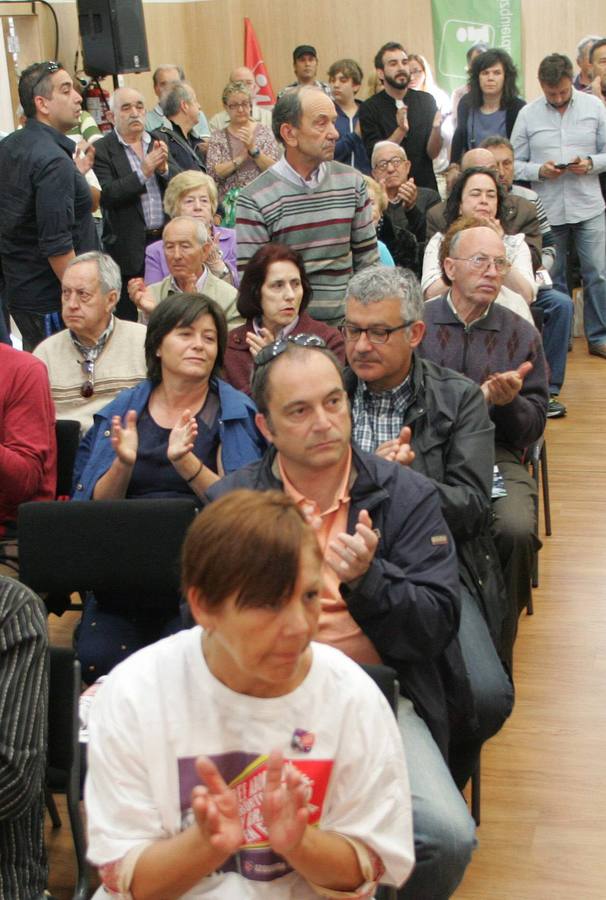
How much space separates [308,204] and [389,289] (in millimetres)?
1597

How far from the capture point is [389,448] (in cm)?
267

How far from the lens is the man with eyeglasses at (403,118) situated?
7.48 meters

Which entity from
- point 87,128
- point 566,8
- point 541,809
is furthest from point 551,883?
point 566,8

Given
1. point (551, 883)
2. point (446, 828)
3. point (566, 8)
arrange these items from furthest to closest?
point (566, 8)
point (551, 883)
point (446, 828)

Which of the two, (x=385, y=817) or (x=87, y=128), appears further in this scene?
(x=87, y=128)

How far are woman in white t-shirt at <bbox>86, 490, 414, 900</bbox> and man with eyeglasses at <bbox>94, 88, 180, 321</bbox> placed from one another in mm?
4354

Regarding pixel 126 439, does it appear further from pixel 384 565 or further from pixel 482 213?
pixel 482 213

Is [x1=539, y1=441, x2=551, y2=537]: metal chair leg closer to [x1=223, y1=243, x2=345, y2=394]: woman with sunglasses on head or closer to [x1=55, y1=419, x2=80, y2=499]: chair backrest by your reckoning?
[x1=223, y1=243, x2=345, y2=394]: woman with sunglasses on head

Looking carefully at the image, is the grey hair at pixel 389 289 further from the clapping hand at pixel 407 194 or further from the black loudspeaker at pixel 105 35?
the black loudspeaker at pixel 105 35

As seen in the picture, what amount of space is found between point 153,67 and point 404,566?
347 inches

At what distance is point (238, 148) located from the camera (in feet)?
22.0

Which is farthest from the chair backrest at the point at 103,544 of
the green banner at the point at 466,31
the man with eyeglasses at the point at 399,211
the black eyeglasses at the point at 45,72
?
the green banner at the point at 466,31

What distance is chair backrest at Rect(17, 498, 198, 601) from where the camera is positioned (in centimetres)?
274

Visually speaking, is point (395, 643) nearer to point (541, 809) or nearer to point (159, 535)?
point (159, 535)
